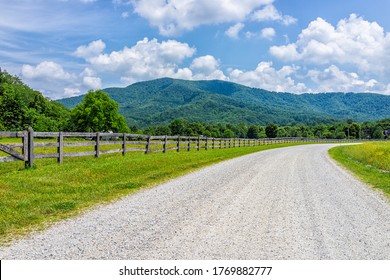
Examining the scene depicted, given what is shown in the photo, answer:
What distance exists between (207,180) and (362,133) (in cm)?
18814

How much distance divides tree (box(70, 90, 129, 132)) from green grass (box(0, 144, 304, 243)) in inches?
2771

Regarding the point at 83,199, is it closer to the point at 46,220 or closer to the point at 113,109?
the point at 46,220

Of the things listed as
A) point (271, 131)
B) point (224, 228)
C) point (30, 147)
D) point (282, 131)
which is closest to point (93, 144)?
point (30, 147)

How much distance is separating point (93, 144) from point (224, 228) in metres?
13.6

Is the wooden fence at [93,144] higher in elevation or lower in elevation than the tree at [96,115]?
lower

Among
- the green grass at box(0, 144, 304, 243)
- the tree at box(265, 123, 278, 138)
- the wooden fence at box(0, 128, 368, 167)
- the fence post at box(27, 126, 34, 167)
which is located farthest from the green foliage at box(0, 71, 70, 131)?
the tree at box(265, 123, 278, 138)

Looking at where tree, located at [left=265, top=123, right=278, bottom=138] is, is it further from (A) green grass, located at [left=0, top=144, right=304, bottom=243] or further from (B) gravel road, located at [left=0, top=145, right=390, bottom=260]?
(B) gravel road, located at [left=0, top=145, right=390, bottom=260]

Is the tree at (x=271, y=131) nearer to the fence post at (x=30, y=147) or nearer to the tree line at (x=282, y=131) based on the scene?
the tree line at (x=282, y=131)

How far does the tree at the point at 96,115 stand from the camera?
86.3 meters

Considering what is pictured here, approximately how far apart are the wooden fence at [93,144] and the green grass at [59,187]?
1.89 feet

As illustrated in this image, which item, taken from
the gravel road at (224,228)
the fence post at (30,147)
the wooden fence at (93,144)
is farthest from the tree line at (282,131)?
the gravel road at (224,228)

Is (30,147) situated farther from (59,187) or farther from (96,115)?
(96,115)

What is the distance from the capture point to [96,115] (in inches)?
3415
